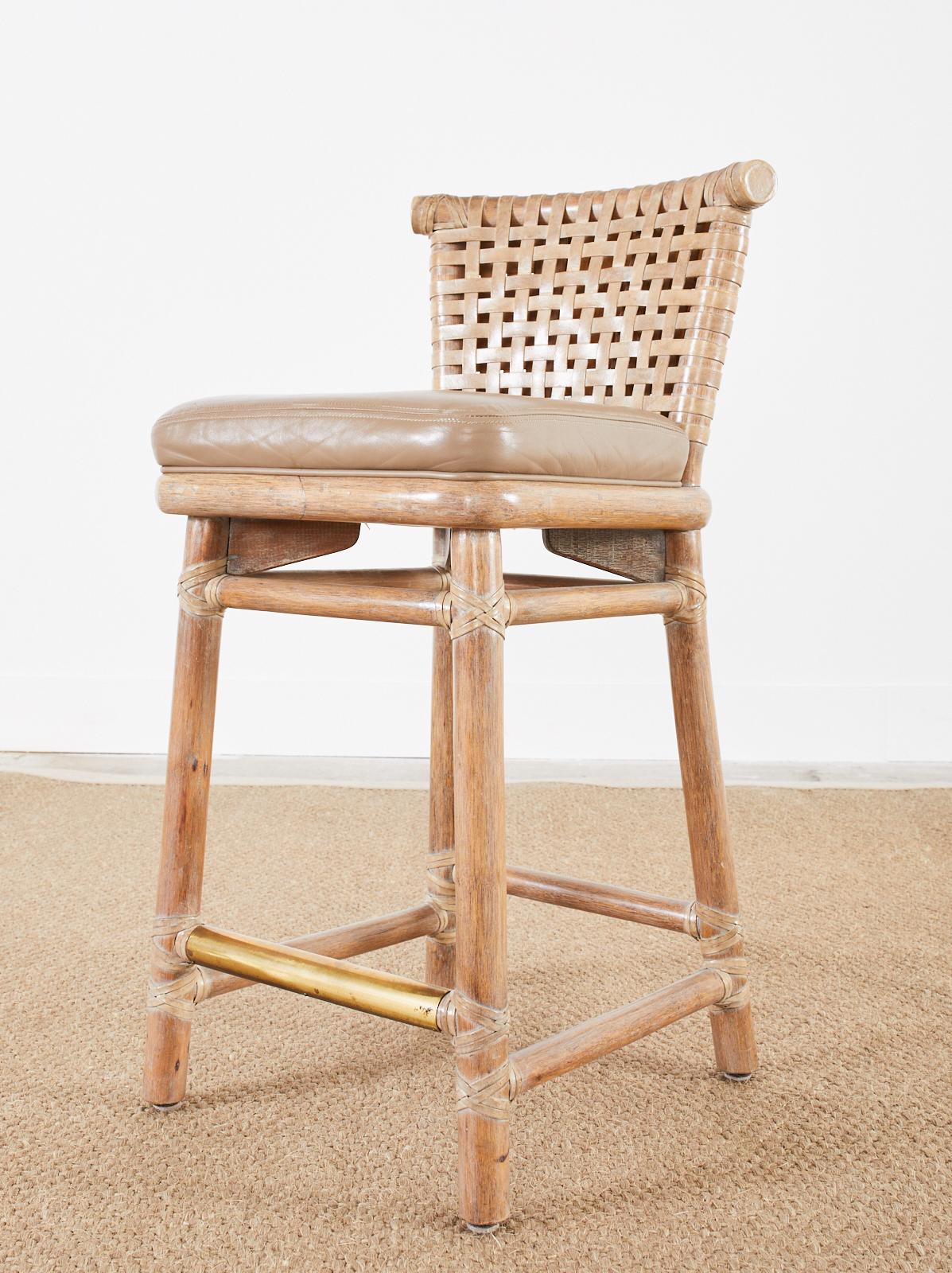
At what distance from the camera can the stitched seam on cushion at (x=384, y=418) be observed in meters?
0.73

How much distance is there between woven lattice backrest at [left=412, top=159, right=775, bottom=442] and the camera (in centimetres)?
95

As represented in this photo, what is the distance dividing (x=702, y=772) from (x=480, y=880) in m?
0.27

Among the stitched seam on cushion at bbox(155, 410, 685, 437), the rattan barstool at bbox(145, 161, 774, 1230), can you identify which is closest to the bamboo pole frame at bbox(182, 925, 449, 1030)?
the rattan barstool at bbox(145, 161, 774, 1230)

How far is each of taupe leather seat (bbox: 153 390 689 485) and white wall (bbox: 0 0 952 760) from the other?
1.36 metres

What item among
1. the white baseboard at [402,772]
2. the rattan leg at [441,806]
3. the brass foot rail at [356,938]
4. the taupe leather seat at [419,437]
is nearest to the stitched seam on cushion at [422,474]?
the taupe leather seat at [419,437]

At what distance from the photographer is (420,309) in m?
2.22

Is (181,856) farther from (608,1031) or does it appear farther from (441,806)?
(608,1031)

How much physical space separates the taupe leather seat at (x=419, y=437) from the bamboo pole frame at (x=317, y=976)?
13.7 inches

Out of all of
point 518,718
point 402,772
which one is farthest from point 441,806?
point 518,718

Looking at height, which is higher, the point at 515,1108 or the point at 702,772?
the point at 702,772

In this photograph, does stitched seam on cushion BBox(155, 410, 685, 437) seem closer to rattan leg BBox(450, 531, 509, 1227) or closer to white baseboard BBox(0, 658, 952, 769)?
rattan leg BBox(450, 531, 509, 1227)

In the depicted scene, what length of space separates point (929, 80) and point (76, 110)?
5.20 ft

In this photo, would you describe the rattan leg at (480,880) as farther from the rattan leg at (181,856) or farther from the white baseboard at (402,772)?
the white baseboard at (402,772)

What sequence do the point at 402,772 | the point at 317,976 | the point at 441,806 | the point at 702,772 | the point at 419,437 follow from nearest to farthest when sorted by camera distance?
the point at 419,437 < the point at 317,976 < the point at 702,772 < the point at 441,806 < the point at 402,772
